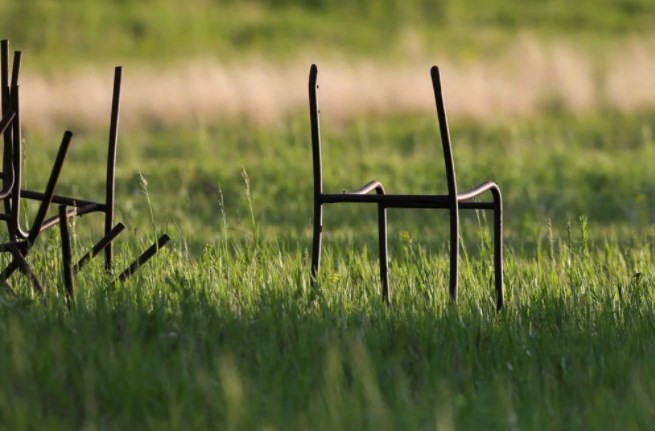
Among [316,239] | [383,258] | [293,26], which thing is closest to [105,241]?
[316,239]

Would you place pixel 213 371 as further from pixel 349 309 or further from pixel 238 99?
pixel 238 99

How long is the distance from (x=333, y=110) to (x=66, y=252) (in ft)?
38.0

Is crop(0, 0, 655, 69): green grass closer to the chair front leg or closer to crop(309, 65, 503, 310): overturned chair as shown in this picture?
crop(309, 65, 503, 310): overturned chair

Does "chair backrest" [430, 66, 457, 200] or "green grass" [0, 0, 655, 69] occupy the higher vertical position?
"green grass" [0, 0, 655, 69]

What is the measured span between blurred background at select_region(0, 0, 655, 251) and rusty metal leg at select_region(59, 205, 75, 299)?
703mm

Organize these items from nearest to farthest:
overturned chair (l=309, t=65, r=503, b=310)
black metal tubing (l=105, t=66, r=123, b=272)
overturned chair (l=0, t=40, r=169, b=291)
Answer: overturned chair (l=0, t=40, r=169, b=291), overturned chair (l=309, t=65, r=503, b=310), black metal tubing (l=105, t=66, r=123, b=272)

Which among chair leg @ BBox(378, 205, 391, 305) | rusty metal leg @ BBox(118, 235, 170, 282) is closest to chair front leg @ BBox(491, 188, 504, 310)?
chair leg @ BBox(378, 205, 391, 305)

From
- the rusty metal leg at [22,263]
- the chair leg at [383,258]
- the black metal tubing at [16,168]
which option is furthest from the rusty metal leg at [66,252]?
the chair leg at [383,258]

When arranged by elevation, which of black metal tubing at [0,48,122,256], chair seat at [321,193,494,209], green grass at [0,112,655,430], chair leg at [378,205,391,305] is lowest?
green grass at [0,112,655,430]

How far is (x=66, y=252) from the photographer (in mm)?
4523

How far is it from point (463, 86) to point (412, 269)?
34.9ft

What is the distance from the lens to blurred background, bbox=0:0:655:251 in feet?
34.5

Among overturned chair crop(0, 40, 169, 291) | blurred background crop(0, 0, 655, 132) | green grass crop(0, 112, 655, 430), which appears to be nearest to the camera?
green grass crop(0, 112, 655, 430)

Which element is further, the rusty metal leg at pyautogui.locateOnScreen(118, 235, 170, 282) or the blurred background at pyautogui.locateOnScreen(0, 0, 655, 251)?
the blurred background at pyautogui.locateOnScreen(0, 0, 655, 251)
